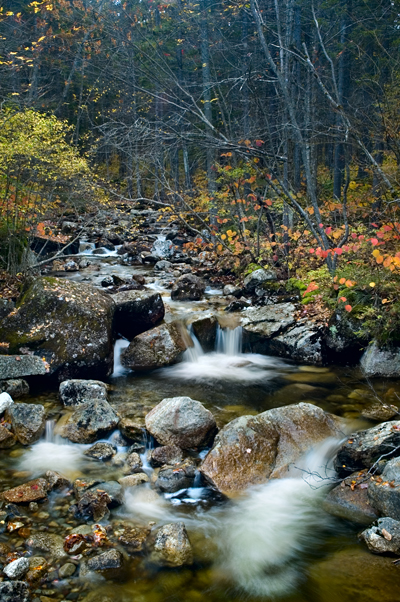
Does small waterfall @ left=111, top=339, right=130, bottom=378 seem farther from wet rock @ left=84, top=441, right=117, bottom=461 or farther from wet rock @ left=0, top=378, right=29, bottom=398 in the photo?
wet rock @ left=84, top=441, right=117, bottom=461

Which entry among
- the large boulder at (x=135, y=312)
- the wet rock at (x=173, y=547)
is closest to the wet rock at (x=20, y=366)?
the large boulder at (x=135, y=312)

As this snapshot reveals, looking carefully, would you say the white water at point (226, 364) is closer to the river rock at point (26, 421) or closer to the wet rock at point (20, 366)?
the wet rock at point (20, 366)

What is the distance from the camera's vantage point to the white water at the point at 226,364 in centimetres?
802

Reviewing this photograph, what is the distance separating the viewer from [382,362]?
23.9 ft

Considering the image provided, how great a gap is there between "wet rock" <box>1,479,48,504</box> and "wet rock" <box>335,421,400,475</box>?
3433 millimetres

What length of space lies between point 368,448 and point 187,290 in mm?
7413

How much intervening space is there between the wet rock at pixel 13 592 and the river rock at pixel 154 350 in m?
5.19

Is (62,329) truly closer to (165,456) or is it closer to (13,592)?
(165,456)

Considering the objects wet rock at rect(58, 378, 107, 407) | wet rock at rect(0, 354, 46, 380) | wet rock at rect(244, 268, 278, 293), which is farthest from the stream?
wet rock at rect(244, 268, 278, 293)

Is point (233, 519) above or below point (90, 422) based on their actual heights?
below

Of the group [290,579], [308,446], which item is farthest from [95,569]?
[308,446]

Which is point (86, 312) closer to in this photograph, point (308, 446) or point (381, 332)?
point (308, 446)

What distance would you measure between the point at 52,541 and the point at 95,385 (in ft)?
10.1

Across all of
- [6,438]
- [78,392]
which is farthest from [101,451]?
[78,392]
